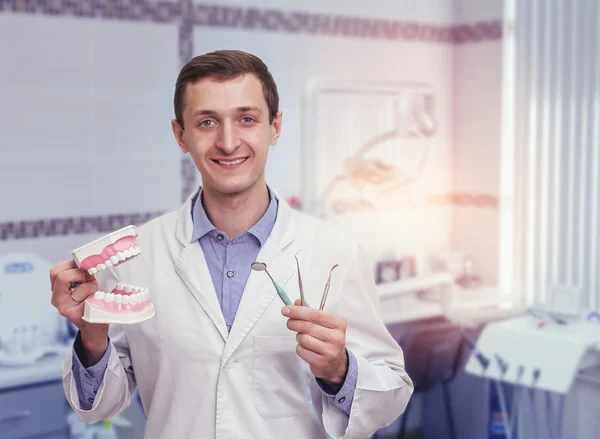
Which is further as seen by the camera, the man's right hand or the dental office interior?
the dental office interior

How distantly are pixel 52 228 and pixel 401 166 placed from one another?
1.71m

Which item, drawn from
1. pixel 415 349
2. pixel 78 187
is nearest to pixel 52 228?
pixel 78 187

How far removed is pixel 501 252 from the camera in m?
3.81

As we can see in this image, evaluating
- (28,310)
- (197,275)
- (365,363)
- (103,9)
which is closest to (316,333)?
(365,363)

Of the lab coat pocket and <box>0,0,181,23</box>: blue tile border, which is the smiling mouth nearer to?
the lab coat pocket

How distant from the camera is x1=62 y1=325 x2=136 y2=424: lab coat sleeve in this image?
1425 mm

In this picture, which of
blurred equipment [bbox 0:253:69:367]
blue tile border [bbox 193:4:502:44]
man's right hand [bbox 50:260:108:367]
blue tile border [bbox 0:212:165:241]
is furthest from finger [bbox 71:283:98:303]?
blue tile border [bbox 193:4:502:44]

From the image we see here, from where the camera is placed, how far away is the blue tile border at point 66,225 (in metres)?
2.90

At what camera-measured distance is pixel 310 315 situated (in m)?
1.26

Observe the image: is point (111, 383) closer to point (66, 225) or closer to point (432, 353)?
point (66, 225)

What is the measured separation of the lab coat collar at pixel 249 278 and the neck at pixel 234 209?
5cm

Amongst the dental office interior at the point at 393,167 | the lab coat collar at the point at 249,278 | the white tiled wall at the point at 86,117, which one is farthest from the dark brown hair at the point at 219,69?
the white tiled wall at the point at 86,117

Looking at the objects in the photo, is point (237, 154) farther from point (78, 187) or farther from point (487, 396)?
point (487, 396)

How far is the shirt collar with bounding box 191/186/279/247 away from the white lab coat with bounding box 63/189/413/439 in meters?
0.01
